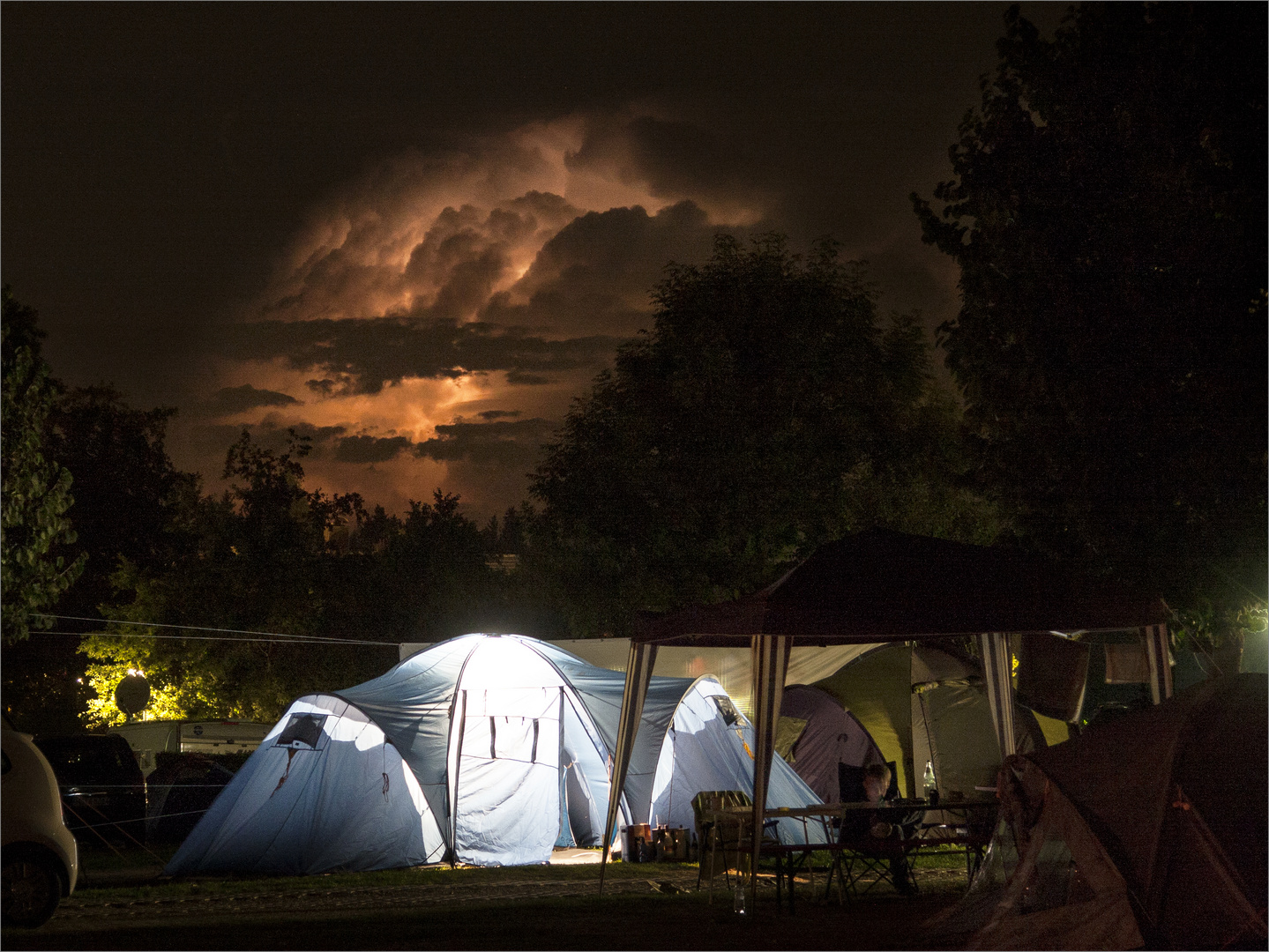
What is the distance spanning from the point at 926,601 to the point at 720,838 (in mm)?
2788

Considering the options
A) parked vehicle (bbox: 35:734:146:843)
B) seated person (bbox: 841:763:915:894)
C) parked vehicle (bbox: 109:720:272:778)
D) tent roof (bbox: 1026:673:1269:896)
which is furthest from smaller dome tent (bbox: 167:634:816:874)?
parked vehicle (bbox: 109:720:272:778)

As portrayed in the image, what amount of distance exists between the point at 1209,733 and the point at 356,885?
7565 millimetres

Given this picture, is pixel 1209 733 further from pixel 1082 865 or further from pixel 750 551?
pixel 750 551

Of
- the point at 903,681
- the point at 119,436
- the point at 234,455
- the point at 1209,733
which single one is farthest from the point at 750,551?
the point at 119,436

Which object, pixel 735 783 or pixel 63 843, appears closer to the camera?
pixel 63 843

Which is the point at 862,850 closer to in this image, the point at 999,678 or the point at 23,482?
the point at 999,678

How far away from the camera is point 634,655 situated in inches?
418

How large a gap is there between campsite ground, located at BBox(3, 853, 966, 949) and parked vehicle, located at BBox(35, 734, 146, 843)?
2639 millimetres

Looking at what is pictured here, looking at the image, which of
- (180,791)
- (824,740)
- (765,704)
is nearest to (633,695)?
(765,704)

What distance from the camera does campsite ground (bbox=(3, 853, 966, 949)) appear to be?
808 cm

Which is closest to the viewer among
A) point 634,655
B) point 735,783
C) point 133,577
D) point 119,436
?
point 634,655

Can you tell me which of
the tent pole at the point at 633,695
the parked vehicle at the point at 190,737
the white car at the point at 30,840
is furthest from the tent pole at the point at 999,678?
the parked vehicle at the point at 190,737

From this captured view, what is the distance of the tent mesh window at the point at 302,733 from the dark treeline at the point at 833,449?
6527 millimetres

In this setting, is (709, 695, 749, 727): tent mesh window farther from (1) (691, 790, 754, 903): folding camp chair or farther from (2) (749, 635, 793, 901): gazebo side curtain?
(2) (749, 635, 793, 901): gazebo side curtain
